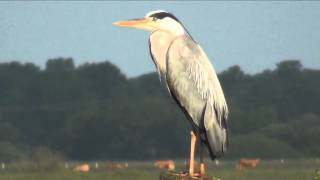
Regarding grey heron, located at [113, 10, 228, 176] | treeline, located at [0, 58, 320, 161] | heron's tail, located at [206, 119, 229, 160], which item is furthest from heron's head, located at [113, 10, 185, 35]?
treeline, located at [0, 58, 320, 161]

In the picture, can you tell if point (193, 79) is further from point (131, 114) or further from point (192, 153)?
point (131, 114)

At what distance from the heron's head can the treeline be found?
38.1 meters

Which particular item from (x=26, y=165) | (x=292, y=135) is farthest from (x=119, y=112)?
(x=26, y=165)

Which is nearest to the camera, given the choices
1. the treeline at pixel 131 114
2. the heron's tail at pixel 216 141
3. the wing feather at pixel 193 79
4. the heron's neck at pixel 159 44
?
the wing feather at pixel 193 79

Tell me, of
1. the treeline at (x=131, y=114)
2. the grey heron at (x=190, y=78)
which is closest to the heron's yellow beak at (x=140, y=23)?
the grey heron at (x=190, y=78)

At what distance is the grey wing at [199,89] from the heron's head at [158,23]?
94 millimetres

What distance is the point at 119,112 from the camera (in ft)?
197

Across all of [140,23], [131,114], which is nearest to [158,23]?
[140,23]

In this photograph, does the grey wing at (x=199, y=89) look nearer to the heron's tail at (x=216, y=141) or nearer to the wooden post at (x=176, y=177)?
the heron's tail at (x=216, y=141)

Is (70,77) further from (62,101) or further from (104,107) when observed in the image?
(104,107)

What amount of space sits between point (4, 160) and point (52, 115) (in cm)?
1883

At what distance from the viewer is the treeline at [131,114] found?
51.9m

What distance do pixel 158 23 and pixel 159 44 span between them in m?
0.17

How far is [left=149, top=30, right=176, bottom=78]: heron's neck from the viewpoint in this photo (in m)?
10.0
